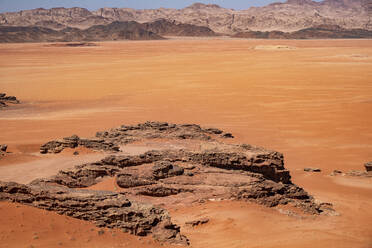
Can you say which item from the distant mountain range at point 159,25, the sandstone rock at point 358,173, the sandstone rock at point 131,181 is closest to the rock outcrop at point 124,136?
the sandstone rock at point 131,181

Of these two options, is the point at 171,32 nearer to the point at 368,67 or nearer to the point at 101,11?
the point at 101,11

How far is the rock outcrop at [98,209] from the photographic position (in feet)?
20.1

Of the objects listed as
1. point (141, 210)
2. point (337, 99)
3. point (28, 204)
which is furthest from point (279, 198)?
point (337, 99)

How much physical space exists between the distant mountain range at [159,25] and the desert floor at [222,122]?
76.4 meters

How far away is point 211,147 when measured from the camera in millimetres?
9516

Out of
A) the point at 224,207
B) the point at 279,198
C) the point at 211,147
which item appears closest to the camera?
the point at 224,207

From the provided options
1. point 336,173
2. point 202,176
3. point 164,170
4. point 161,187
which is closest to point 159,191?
point 161,187

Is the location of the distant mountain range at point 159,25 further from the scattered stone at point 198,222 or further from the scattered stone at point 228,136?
the scattered stone at point 198,222

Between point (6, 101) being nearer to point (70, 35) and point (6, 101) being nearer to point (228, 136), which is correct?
point (228, 136)

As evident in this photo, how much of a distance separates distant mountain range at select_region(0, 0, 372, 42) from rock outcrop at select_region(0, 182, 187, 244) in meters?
115

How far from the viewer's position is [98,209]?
6160 mm

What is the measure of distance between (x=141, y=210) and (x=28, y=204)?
4.76ft

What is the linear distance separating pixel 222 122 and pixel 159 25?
126m

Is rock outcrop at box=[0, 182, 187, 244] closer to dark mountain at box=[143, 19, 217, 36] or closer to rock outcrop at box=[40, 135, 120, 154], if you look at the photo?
rock outcrop at box=[40, 135, 120, 154]
